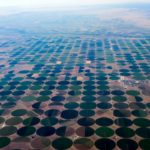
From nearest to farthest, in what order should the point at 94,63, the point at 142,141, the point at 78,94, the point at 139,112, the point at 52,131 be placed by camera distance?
1. the point at 142,141
2. the point at 52,131
3. the point at 139,112
4. the point at 78,94
5. the point at 94,63

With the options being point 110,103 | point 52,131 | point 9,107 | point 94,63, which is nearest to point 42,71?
point 94,63

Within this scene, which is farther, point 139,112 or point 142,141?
point 139,112

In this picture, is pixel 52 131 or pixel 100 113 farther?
pixel 100 113

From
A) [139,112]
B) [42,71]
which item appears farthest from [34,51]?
[139,112]

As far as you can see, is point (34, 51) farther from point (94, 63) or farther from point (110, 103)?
point (110, 103)

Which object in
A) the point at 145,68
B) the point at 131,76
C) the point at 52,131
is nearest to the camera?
the point at 52,131

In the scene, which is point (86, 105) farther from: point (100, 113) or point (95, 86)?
point (95, 86)

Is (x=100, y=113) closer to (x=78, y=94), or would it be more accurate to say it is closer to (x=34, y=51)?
(x=78, y=94)

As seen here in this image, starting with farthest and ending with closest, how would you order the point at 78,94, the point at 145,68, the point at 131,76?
the point at 145,68
the point at 131,76
the point at 78,94

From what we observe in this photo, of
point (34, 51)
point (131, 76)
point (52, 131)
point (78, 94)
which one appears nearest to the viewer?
point (52, 131)
